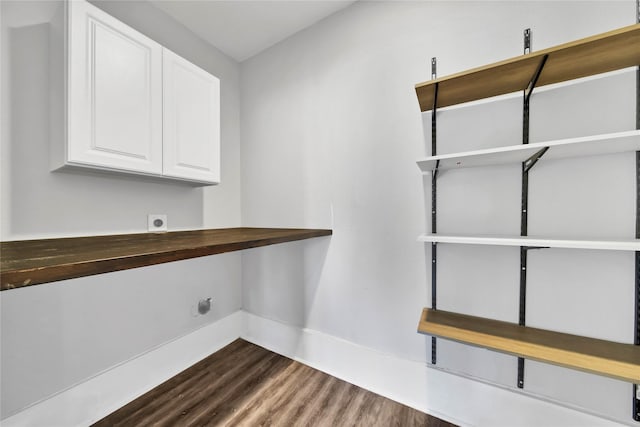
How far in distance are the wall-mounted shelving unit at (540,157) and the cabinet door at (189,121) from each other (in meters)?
1.23

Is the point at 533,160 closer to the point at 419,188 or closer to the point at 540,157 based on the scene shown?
the point at 540,157

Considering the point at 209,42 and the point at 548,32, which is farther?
the point at 209,42

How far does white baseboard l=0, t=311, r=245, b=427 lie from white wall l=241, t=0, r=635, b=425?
0.43 m

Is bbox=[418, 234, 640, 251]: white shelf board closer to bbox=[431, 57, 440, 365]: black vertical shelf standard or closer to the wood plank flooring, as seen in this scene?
bbox=[431, 57, 440, 365]: black vertical shelf standard

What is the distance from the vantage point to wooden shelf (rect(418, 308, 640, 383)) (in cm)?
81

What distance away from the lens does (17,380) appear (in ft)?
3.36

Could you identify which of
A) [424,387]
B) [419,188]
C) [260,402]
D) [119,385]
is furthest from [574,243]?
[119,385]

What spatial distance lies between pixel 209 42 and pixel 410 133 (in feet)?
5.58

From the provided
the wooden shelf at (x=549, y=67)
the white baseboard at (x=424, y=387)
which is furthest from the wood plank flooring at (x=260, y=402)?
the wooden shelf at (x=549, y=67)

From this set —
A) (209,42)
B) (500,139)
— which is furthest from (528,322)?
(209,42)

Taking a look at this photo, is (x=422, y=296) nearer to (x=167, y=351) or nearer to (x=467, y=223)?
(x=467, y=223)

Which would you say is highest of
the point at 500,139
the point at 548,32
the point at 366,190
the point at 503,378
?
the point at 548,32

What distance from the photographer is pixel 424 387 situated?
1.27 meters

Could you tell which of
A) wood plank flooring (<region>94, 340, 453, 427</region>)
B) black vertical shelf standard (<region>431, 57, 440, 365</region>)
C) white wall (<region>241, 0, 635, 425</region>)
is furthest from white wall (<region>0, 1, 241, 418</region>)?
black vertical shelf standard (<region>431, 57, 440, 365</region>)
